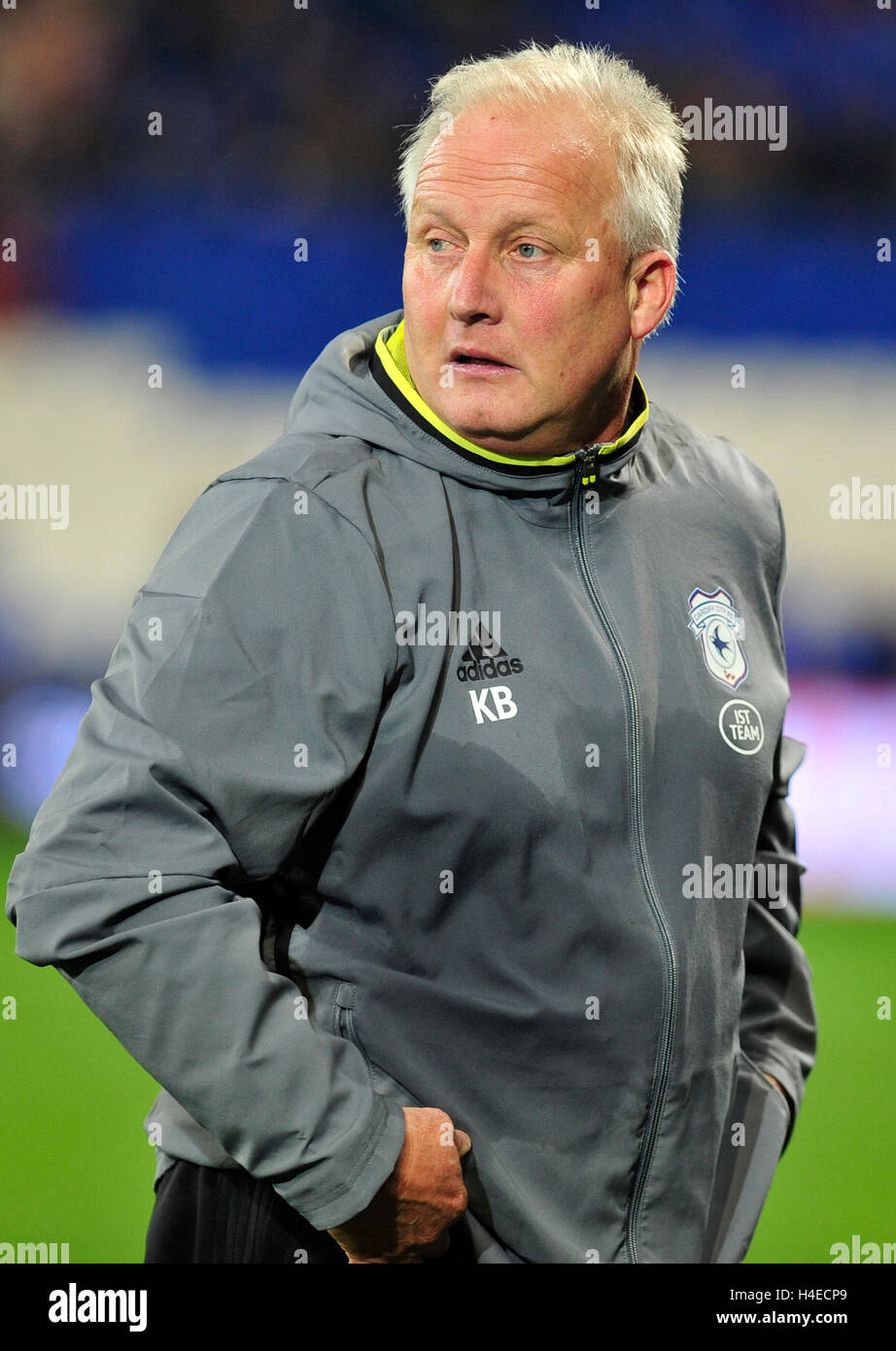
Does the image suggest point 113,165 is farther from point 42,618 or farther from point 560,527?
point 560,527

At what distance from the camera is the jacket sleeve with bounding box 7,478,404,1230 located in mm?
956

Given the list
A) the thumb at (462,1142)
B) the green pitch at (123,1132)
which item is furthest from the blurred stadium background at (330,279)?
the thumb at (462,1142)

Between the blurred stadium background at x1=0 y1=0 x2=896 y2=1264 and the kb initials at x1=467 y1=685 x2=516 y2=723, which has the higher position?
the blurred stadium background at x1=0 y1=0 x2=896 y2=1264

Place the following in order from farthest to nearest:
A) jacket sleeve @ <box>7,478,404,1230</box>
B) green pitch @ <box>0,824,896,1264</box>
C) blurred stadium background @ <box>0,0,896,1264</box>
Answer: blurred stadium background @ <box>0,0,896,1264</box> < green pitch @ <box>0,824,896,1264</box> < jacket sleeve @ <box>7,478,404,1230</box>

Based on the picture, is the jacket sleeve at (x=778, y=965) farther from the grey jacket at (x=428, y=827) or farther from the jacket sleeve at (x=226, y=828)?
the jacket sleeve at (x=226, y=828)

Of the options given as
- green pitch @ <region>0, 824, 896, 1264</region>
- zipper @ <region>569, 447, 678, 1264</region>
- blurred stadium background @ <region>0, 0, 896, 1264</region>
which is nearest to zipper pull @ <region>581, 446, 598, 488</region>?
zipper @ <region>569, 447, 678, 1264</region>

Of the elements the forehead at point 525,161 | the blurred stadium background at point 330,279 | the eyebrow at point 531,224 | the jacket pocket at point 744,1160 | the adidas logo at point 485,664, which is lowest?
the jacket pocket at point 744,1160

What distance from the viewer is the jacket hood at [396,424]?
108 centimetres

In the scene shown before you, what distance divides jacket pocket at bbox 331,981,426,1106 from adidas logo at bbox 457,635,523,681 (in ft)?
0.85

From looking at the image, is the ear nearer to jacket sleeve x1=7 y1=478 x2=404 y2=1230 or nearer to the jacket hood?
the jacket hood

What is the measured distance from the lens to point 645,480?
48.4 inches

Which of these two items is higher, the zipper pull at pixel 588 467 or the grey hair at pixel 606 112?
the grey hair at pixel 606 112

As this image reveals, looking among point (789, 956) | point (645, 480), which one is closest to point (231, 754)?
point (645, 480)

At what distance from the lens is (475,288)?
1088 millimetres
